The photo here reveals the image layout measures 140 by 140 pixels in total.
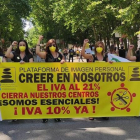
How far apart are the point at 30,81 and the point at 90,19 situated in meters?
18.9

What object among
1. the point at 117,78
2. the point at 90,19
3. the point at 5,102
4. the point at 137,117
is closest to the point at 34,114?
the point at 5,102

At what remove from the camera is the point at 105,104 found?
534 cm

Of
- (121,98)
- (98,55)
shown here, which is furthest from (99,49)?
(121,98)

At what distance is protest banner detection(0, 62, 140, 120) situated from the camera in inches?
205

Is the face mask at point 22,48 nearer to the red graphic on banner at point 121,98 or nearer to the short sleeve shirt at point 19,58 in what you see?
the short sleeve shirt at point 19,58

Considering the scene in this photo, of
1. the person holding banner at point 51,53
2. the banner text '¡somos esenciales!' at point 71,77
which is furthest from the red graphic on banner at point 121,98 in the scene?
the person holding banner at point 51,53

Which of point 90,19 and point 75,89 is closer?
point 75,89

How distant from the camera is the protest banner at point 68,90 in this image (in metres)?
5.20

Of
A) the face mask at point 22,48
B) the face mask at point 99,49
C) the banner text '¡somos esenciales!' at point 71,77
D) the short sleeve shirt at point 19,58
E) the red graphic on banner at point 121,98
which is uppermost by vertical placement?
the face mask at point 22,48

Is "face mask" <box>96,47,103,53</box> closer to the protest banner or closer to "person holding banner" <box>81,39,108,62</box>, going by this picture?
"person holding banner" <box>81,39,108,62</box>

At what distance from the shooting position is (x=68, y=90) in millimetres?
5270

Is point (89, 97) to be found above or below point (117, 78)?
below

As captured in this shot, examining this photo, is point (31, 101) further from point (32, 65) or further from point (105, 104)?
point (105, 104)

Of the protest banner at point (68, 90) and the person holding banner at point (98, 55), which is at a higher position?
the person holding banner at point (98, 55)
